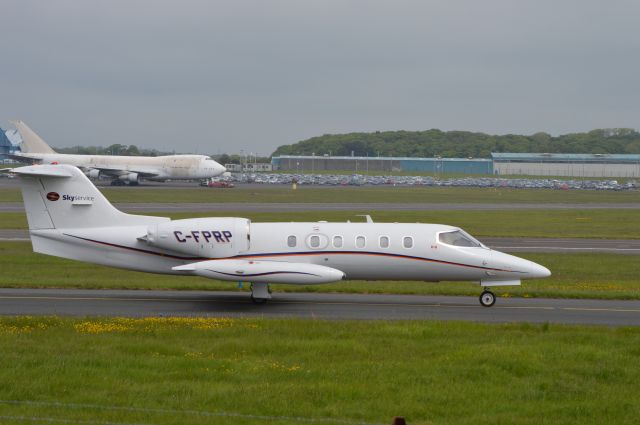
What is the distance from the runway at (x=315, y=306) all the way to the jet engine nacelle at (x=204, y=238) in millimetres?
1505

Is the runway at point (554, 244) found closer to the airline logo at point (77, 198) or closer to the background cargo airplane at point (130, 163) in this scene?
the airline logo at point (77, 198)

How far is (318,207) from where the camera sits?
70625 mm

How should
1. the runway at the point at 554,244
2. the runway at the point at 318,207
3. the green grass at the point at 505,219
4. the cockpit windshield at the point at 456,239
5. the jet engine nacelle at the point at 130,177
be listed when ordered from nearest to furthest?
the cockpit windshield at the point at 456,239
the runway at the point at 554,244
the green grass at the point at 505,219
the runway at the point at 318,207
the jet engine nacelle at the point at 130,177

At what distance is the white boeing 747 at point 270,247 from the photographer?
935 inches

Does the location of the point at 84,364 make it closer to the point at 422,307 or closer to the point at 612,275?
the point at 422,307

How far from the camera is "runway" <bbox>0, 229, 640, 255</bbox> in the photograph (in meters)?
43.0

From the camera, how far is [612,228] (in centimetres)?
5716

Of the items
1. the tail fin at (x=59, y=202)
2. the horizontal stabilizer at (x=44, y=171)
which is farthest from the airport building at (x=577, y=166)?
the horizontal stabilizer at (x=44, y=171)

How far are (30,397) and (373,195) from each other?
81.9m

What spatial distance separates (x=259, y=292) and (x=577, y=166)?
182 m

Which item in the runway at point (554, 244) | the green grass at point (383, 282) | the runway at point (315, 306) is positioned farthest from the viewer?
the runway at point (554, 244)

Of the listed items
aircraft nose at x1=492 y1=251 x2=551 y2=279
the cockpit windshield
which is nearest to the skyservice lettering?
the cockpit windshield

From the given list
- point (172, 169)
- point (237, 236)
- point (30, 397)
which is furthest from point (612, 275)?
point (172, 169)

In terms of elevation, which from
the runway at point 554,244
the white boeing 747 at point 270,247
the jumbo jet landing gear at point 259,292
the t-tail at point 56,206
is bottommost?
the runway at point 554,244
